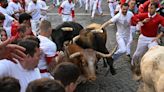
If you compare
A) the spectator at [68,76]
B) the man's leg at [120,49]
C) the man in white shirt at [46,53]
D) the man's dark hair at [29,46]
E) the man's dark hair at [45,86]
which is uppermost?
the man's dark hair at [45,86]

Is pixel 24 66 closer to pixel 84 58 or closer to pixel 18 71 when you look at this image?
pixel 18 71

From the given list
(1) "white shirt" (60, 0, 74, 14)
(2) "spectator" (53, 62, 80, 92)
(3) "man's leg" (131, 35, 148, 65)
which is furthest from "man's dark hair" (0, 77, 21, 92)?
(1) "white shirt" (60, 0, 74, 14)

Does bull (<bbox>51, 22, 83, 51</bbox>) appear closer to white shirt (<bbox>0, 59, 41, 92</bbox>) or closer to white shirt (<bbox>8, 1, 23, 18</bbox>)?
white shirt (<bbox>8, 1, 23, 18</bbox>)

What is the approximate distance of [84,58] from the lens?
7816mm

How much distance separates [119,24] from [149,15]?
1.21 meters

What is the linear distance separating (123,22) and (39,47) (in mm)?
5187

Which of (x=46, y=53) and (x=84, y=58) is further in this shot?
(x=84, y=58)

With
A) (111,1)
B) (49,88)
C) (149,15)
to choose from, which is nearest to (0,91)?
(49,88)

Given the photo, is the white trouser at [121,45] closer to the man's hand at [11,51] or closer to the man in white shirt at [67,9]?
the man in white shirt at [67,9]

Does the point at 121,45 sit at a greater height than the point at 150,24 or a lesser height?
lesser

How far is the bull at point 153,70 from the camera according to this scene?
6367mm

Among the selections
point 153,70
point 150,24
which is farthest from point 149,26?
point 153,70

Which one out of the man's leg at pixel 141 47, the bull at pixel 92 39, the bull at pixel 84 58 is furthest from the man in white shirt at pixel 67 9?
the bull at pixel 84 58

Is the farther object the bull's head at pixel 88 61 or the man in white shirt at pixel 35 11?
the man in white shirt at pixel 35 11
